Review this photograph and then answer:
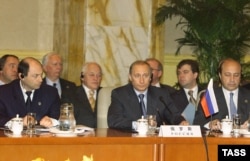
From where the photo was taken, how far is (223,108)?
5891 millimetres

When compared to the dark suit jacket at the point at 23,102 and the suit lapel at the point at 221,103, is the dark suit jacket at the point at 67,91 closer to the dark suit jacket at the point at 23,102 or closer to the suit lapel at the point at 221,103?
the dark suit jacket at the point at 23,102

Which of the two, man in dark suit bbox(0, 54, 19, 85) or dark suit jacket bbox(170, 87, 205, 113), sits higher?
man in dark suit bbox(0, 54, 19, 85)

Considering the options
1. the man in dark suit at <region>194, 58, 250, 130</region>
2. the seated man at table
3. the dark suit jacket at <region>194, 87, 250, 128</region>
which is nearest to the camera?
the seated man at table

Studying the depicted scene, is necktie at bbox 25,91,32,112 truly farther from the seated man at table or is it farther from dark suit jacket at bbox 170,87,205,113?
dark suit jacket at bbox 170,87,205,113

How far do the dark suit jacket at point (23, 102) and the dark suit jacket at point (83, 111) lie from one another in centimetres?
80

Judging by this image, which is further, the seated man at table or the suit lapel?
the suit lapel

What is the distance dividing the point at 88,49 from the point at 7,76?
1.52 m

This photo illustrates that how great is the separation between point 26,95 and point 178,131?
5.12 feet

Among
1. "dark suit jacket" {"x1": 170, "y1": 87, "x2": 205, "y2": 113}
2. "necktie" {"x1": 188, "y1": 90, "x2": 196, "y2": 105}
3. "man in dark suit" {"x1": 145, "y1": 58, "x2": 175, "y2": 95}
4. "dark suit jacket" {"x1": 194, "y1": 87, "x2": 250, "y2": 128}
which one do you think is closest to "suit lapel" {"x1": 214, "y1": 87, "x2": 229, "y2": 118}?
"dark suit jacket" {"x1": 194, "y1": 87, "x2": 250, "y2": 128}

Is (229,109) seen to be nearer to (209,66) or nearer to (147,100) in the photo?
(147,100)

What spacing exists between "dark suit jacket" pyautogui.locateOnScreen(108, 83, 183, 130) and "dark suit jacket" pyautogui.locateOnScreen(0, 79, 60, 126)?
1.58 feet

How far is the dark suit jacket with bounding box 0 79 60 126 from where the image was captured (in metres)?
5.54

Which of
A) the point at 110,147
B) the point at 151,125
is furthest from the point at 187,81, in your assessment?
the point at 110,147

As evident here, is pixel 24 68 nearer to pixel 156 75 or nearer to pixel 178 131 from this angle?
pixel 178 131
